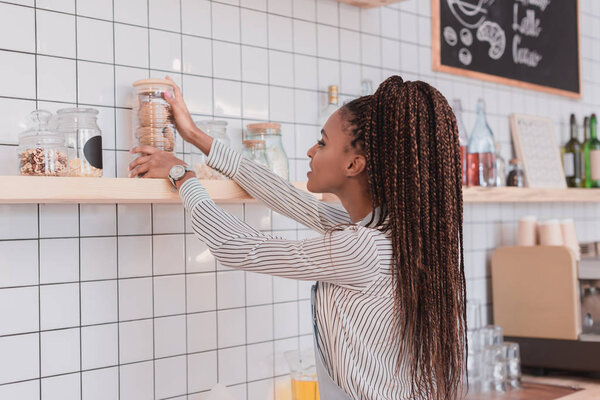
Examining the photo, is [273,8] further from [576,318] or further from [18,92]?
[576,318]

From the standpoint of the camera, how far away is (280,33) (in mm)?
2033

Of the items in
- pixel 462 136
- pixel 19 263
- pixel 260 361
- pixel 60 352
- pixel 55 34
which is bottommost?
pixel 260 361

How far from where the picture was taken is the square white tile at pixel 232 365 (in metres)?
1.88

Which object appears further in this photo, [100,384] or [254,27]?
[254,27]

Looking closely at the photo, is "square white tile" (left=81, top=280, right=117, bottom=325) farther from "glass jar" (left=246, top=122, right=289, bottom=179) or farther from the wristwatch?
"glass jar" (left=246, top=122, right=289, bottom=179)

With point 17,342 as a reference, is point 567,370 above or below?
below

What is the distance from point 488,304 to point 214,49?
1.48 meters

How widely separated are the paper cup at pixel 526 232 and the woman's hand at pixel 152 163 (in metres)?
1.56

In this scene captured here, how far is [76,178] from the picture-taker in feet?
4.47

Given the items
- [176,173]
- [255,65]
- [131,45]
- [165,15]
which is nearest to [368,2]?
[255,65]

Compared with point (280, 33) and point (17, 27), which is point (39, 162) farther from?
point (280, 33)

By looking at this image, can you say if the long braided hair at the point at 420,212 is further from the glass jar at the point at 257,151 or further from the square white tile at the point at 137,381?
the square white tile at the point at 137,381

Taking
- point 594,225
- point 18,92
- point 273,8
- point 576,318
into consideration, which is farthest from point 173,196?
point 594,225

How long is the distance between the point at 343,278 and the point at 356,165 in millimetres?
249
